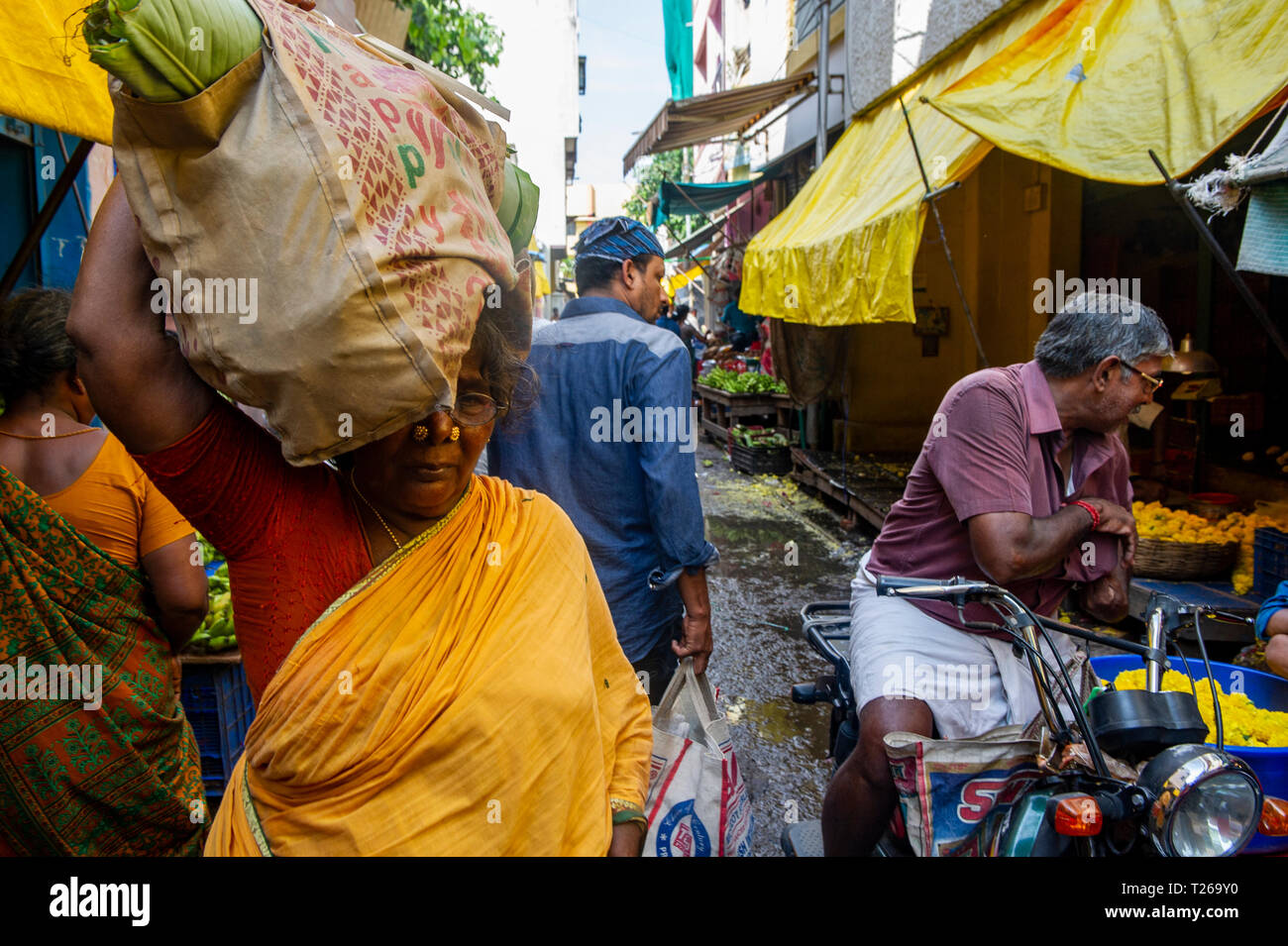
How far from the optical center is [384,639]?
1.29 m

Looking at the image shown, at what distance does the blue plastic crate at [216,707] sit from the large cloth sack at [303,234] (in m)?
2.39

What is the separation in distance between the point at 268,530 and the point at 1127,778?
5.61 feet

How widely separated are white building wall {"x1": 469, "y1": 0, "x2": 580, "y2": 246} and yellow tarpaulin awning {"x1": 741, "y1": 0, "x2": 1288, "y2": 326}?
60.9 ft

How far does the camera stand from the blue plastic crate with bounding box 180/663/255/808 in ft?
9.82

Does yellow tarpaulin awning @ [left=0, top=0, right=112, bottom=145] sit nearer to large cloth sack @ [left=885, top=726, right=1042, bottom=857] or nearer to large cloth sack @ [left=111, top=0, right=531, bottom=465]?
large cloth sack @ [left=111, top=0, right=531, bottom=465]

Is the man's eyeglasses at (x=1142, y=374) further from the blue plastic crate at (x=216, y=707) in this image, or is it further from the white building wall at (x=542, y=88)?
the white building wall at (x=542, y=88)

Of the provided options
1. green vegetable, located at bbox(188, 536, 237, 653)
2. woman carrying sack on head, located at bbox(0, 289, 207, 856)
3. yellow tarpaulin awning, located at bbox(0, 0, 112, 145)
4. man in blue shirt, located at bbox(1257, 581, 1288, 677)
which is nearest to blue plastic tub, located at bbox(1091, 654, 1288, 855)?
man in blue shirt, located at bbox(1257, 581, 1288, 677)

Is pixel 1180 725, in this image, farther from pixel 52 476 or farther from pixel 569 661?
pixel 52 476

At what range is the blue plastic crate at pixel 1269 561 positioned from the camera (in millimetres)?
4047

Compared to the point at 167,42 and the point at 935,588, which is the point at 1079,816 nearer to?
the point at 935,588

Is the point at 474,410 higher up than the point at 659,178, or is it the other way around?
the point at 659,178

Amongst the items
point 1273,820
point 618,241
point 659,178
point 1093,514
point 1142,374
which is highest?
point 659,178

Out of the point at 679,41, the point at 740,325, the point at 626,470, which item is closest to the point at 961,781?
the point at 626,470

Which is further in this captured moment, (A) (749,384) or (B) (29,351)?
(A) (749,384)
